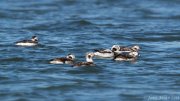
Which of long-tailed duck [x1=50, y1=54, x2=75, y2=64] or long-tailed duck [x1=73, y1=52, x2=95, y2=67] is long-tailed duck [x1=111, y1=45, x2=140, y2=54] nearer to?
long-tailed duck [x1=73, y1=52, x2=95, y2=67]

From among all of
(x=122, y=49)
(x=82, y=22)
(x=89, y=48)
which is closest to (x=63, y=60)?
(x=122, y=49)

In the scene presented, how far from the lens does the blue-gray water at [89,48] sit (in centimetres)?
2162

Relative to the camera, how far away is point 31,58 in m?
25.9

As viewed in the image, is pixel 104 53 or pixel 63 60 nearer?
pixel 63 60

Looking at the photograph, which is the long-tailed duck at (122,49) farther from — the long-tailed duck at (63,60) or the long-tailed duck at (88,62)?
the long-tailed duck at (63,60)

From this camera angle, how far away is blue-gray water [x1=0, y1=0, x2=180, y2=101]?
21625 millimetres

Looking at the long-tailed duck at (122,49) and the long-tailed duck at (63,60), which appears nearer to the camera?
the long-tailed duck at (63,60)

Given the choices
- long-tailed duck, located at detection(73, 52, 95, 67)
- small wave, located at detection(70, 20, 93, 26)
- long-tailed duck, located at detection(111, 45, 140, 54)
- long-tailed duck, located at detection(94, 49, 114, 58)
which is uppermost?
small wave, located at detection(70, 20, 93, 26)

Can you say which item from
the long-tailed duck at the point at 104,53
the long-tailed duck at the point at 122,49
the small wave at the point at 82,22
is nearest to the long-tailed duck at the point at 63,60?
the long-tailed duck at the point at 104,53

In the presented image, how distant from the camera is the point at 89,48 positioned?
28422 mm

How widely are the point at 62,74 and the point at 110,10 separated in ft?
58.3

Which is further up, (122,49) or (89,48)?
(89,48)

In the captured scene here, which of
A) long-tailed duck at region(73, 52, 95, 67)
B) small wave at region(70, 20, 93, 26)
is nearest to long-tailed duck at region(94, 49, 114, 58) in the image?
long-tailed duck at region(73, 52, 95, 67)

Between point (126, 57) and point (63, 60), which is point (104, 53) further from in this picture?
point (63, 60)
